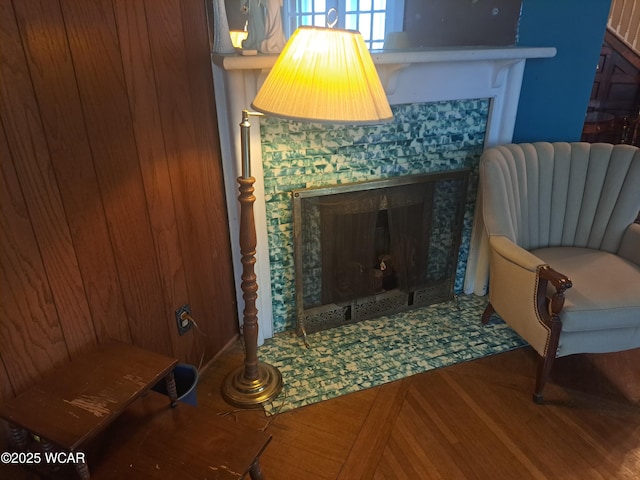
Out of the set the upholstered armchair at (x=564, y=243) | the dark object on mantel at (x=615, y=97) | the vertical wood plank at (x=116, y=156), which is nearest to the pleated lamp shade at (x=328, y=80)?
the vertical wood plank at (x=116, y=156)

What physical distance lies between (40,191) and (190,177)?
61 centimetres

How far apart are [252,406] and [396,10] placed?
1748 millimetres

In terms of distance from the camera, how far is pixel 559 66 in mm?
2236

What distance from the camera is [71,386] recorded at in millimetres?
1190

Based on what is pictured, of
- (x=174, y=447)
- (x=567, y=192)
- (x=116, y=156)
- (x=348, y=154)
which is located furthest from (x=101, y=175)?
(x=567, y=192)

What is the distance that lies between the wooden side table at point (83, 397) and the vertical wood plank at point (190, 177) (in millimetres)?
549

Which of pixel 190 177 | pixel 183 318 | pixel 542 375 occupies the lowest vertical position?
pixel 542 375

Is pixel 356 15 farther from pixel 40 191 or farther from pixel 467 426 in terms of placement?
pixel 467 426

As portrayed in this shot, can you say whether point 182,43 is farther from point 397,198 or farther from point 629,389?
point 629,389

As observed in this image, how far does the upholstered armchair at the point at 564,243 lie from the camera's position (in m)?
1.76

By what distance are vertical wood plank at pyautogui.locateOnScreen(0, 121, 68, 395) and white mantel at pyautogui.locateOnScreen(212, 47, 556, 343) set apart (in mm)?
812

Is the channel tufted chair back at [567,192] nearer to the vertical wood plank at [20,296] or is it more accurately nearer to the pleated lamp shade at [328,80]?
the pleated lamp shade at [328,80]

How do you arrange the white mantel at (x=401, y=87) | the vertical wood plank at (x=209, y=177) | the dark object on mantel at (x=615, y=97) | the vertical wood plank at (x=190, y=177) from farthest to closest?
the dark object on mantel at (x=615, y=97), the white mantel at (x=401, y=87), the vertical wood plank at (x=209, y=177), the vertical wood plank at (x=190, y=177)

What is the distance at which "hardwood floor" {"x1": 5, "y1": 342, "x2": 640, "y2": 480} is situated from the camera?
5.24 feet
